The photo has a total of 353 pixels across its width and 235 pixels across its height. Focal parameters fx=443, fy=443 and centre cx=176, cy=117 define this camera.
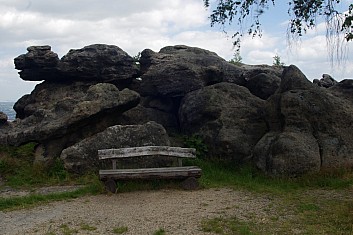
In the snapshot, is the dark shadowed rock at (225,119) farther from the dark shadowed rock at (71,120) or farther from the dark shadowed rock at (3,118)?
the dark shadowed rock at (3,118)

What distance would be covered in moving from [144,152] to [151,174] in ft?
3.51

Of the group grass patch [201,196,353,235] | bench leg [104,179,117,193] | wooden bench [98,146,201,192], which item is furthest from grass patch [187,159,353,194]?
bench leg [104,179,117,193]

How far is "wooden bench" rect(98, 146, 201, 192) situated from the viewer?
11297 mm

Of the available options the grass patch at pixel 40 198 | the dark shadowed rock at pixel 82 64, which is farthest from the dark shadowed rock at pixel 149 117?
the grass patch at pixel 40 198

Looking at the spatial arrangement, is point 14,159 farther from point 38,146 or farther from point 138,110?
point 138,110

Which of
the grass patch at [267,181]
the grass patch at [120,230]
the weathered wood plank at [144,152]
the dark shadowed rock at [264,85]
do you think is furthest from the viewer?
the dark shadowed rock at [264,85]

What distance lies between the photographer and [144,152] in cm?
1239

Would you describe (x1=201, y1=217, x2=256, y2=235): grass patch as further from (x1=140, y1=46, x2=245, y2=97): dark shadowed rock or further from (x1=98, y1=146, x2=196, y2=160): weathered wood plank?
(x1=140, y1=46, x2=245, y2=97): dark shadowed rock

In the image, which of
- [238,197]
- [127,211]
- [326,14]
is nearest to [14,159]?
[127,211]

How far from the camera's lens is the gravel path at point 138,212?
8.36 m

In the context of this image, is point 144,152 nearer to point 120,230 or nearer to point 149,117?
point 120,230

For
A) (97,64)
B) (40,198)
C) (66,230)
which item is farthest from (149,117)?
(66,230)

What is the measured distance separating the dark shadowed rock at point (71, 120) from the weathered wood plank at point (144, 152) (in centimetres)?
271

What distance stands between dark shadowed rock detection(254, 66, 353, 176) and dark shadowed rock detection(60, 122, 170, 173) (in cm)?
324
